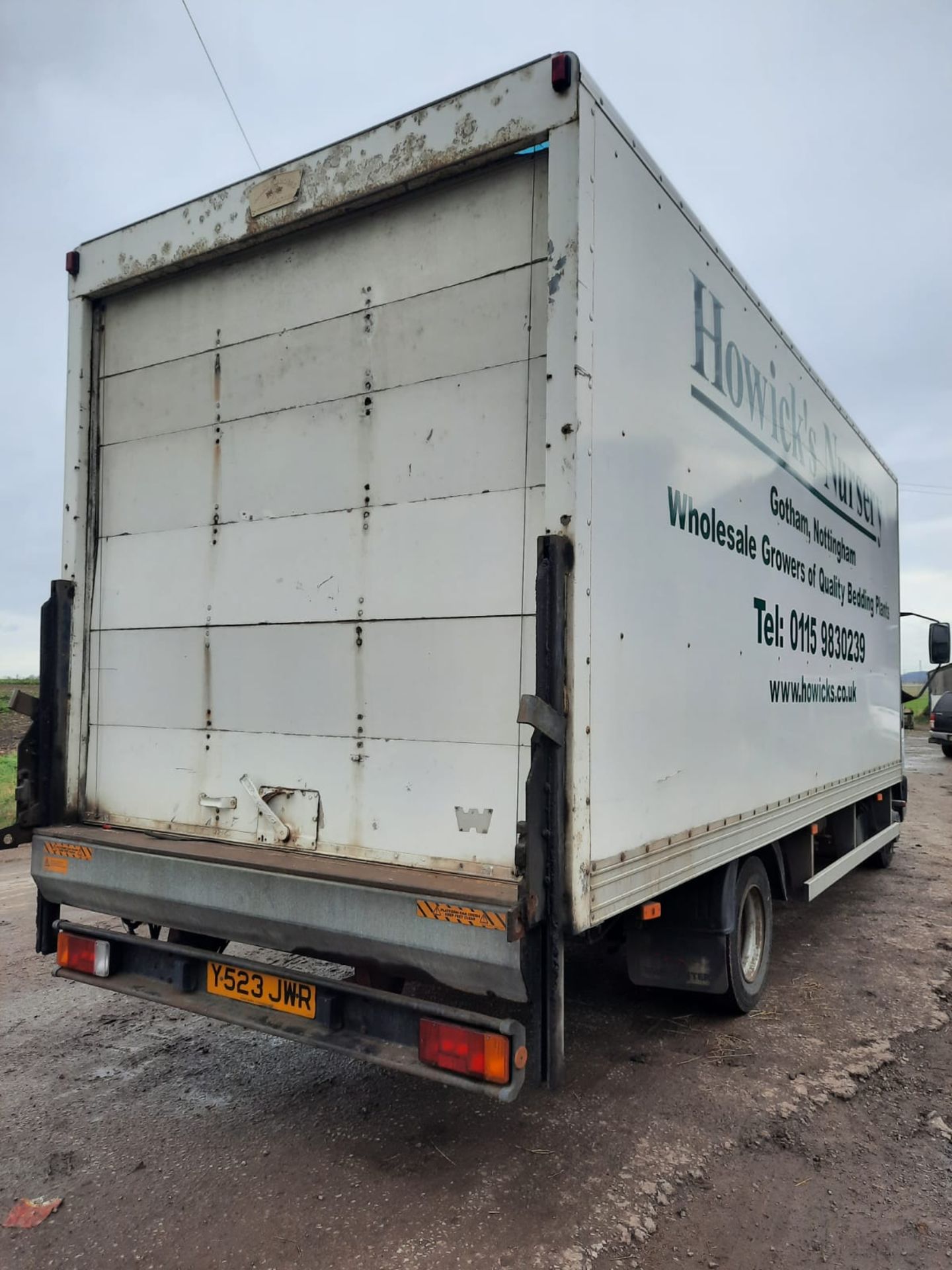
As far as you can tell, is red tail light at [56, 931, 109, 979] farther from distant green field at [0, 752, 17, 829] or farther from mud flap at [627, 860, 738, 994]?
distant green field at [0, 752, 17, 829]

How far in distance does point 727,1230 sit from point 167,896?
220 cm

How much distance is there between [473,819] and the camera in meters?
2.90

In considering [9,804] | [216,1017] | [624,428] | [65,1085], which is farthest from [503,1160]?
[9,804]

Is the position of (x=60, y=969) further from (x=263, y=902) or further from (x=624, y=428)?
(x=624, y=428)

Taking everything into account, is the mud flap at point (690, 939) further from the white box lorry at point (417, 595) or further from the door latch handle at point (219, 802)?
the door latch handle at point (219, 802)

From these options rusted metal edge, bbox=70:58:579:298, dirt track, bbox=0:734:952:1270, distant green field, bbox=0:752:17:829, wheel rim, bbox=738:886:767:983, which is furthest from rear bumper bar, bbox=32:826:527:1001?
distant green field, bbox=0:752:17:829

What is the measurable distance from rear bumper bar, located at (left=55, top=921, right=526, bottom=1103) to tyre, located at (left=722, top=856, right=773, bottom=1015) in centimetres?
185

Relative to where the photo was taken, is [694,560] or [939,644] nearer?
[694,560]

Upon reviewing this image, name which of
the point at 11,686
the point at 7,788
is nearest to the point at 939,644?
the point at 7,788

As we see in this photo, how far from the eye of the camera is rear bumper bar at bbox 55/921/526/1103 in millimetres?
2613

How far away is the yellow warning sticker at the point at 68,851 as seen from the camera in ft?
11.5

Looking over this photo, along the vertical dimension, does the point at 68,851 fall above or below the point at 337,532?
below

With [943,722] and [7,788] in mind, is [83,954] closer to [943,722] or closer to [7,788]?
[7,788]

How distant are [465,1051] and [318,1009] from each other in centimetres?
59
